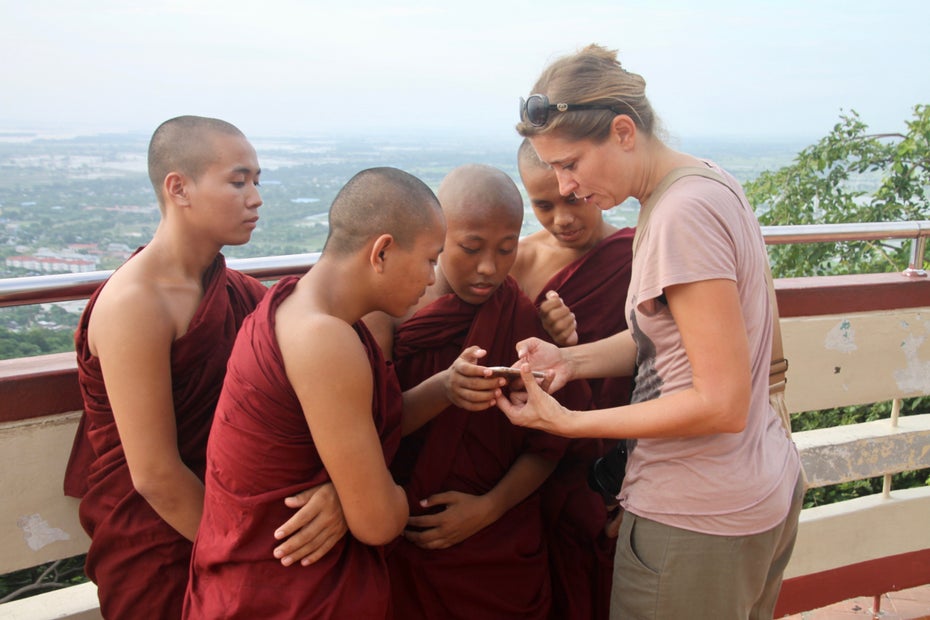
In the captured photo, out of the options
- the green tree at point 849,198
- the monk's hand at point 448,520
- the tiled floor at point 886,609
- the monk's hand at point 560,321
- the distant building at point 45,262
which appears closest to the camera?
the monk's hand at point 448,520

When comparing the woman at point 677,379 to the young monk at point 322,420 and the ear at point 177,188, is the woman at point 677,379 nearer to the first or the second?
the young monk at point 322,420

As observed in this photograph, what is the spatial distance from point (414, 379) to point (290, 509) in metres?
0.58

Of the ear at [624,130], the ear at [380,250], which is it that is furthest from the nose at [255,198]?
the ear at [624,130]

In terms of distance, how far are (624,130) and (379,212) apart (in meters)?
0.52

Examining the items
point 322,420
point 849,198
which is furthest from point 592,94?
point 849,198

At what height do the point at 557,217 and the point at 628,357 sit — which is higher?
the point at 557,217

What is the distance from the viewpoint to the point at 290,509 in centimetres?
156

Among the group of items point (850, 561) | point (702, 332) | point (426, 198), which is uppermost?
Result: point (426, 198)

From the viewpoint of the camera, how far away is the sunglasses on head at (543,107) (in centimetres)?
161

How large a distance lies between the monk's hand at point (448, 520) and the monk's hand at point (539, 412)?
33 centimetres

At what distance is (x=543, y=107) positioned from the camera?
1640mm

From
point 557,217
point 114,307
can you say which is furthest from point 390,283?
point 557,217

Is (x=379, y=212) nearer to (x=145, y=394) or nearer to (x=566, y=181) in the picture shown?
(x=566, y=181)

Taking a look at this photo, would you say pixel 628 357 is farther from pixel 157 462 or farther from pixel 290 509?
pixel 157 462
